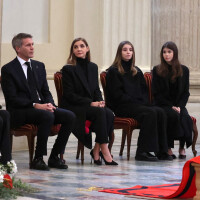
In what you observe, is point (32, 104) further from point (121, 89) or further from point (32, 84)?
point (121, 89)

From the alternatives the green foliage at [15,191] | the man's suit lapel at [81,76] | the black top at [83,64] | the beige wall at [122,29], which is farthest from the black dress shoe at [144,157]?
the green foliage at [15,191]

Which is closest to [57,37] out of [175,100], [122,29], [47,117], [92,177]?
[122,29]

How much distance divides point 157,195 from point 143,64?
19.1 feet

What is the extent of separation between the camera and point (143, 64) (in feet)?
34.9

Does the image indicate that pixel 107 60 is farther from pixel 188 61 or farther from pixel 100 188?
pixel 100 188

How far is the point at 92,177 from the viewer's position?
20.3 ft

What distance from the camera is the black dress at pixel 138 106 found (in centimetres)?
791

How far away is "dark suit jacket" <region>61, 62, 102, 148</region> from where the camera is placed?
7379 mm


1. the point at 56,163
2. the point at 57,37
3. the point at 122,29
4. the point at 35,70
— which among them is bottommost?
the point at 56,163

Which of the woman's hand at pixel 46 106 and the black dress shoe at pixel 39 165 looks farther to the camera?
the woman's hand at pixel 46 106

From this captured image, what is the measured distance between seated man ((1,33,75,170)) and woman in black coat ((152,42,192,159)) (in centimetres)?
176

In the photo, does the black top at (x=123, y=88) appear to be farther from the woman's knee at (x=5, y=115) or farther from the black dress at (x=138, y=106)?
the woman's knee at (x=5, y=115)

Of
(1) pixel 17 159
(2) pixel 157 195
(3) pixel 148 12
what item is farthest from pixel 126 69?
(2) pixel 157 195

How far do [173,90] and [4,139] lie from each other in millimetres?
2928
